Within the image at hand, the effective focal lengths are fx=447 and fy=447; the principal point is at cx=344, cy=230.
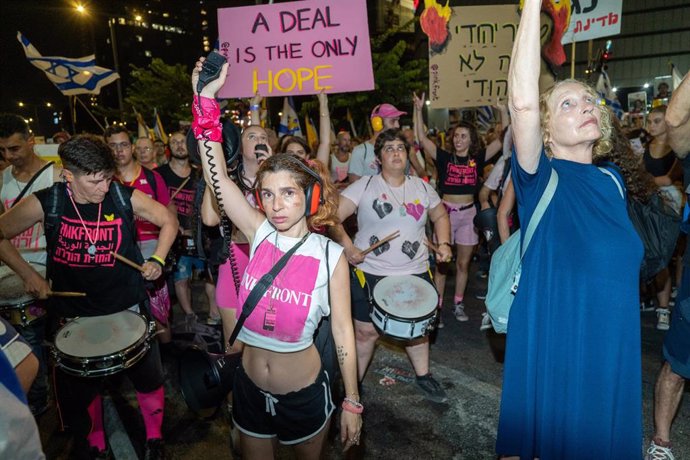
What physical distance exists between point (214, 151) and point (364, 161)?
4.82 m

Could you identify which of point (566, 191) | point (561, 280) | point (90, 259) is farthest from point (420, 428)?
point (90, 259)

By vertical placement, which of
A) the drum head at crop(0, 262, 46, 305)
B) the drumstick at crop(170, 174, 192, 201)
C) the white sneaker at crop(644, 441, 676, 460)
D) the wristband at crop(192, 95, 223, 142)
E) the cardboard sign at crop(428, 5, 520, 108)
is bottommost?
the white sneaker at crop(644, 441, 676, 460)

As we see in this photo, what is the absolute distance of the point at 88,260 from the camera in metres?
3.12

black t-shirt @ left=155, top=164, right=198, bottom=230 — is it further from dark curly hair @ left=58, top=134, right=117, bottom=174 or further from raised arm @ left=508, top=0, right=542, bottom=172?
raised arm @ left=508, top=0, right=542, bottom=172

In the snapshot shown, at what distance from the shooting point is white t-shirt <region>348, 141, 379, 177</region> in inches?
270

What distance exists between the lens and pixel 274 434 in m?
2.34

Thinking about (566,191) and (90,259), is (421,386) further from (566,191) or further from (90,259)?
(90,259)

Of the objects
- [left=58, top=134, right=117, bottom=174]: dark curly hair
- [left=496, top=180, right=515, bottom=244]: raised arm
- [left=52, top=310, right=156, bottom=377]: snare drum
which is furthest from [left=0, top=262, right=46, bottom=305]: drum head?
[left=496, top=180, right=515, bottom=244]: raised arm

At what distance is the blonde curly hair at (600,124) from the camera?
224 centimetres

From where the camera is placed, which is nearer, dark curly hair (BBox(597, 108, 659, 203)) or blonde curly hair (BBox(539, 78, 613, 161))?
blonde curly hair (BBox(539, 78, 613, 161))

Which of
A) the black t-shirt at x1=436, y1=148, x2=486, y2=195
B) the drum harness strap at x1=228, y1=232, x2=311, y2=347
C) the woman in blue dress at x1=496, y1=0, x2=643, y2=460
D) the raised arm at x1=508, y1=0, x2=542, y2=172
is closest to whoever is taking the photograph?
the raised arm at x1=508, y1=0, x2=542, y2=172

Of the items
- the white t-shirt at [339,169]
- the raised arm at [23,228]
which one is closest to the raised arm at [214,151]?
the raised arm at [23,228]

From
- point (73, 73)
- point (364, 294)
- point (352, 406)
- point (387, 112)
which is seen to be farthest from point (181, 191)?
point (73, 73)

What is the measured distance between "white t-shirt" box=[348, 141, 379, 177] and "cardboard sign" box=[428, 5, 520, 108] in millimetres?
1295
